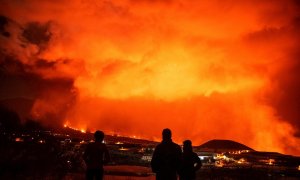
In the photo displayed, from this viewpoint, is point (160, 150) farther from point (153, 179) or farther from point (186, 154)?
point (153, 179)

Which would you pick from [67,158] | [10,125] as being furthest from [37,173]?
[10,125]

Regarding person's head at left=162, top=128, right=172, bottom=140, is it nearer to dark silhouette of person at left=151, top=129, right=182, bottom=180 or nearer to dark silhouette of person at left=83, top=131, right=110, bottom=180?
dark silhouette of person at left=151, top=129, right=182, bottom=180

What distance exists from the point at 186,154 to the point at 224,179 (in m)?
18.7

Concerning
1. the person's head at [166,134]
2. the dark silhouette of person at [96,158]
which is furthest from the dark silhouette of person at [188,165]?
the dark silhouette of person at [96,158]

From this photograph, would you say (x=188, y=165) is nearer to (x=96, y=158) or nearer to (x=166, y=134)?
(x=166, y=134)

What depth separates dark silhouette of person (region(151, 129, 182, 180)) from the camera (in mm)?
9570

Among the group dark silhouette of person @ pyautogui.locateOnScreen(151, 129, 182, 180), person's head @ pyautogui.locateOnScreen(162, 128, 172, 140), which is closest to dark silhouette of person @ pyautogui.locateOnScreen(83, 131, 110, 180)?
dark silhouette of person @ pyautogui.locateOnScreen(151, 129, 182, 180)

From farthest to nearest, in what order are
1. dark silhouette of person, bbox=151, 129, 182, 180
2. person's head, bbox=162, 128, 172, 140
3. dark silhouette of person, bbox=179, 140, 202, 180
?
dark silhouette of person, bbox=179, 140, 202, 180, person's head, bbox=162, 128, 172, 140, dark silhouette of person, bbox=151, 129, 182, 180

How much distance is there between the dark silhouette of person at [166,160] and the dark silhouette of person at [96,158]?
247 cm

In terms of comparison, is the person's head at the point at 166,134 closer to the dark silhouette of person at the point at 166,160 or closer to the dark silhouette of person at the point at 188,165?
the dark silhouette of person at the point at 166,160

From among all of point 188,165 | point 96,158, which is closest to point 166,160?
point 188,165

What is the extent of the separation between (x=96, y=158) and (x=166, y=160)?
2884 millimetres

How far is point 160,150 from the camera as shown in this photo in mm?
9680

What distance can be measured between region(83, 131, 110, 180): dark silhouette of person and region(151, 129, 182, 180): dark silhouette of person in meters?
2.47
